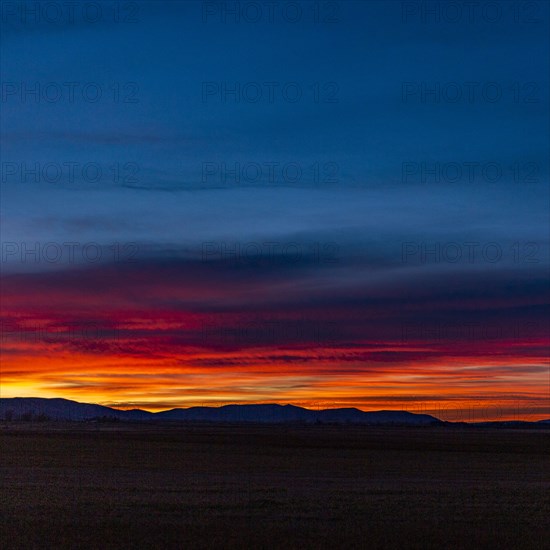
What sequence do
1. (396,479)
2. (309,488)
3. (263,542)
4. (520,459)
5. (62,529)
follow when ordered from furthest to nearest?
(520,459) < (396,479) < (309,488) < (62,529) < (263,542)

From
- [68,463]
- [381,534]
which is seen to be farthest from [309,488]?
[68,463]

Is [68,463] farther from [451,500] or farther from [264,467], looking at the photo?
[451,500]

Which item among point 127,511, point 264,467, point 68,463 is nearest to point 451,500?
point 127,511

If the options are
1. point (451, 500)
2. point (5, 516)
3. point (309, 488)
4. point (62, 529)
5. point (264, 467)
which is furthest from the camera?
point (264, 467)

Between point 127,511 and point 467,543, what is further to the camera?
point 127,511

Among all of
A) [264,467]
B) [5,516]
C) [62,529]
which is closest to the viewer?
[62,529]

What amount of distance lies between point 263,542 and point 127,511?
6.95m

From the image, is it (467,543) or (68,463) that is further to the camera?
(68,463)

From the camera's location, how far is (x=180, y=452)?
235ft

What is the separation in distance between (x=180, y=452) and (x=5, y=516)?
46.4 meters

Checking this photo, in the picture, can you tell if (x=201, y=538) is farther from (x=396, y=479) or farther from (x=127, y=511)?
(x=396, y=479)

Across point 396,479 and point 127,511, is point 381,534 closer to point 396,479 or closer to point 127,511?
point 127,511

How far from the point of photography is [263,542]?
21.9m

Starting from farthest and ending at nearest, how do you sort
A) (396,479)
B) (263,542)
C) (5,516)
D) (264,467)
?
(264,467) < (396,479) < (5,516) < (263,542)
